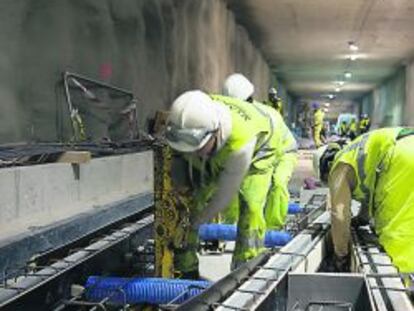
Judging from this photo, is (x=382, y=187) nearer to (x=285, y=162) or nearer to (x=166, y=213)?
(x=166, y=213)

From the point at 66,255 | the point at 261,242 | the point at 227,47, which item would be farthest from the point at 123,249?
the point at 227,47

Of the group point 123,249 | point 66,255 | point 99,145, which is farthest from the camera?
point 99,145

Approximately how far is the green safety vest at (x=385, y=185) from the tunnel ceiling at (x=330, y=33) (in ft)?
33.8

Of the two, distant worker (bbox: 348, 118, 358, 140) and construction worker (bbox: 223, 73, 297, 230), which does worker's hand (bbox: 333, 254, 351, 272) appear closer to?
construction worker (bbox: 223, 73, 297, 230)

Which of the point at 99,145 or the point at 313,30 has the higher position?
the point at 313,30

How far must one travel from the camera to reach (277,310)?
108 inches

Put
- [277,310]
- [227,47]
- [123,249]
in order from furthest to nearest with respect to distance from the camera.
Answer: [227,47] < [123,249] < [277,310]

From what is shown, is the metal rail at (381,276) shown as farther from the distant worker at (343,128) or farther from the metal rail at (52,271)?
the distant worker at (343,128)

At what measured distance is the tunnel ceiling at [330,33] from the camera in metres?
14.1

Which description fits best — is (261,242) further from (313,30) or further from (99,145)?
(313,30)

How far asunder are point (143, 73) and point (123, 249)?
175 inches

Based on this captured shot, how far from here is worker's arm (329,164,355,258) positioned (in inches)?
142

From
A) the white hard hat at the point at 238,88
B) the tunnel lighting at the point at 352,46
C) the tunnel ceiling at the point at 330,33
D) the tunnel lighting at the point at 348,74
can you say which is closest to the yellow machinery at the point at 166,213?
the white hard hat at the point at 238,88

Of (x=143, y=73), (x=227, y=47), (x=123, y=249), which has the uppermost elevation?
(x=227, y=47)
